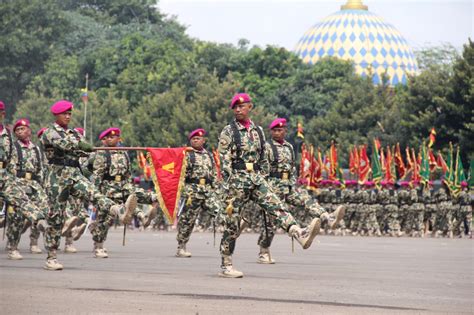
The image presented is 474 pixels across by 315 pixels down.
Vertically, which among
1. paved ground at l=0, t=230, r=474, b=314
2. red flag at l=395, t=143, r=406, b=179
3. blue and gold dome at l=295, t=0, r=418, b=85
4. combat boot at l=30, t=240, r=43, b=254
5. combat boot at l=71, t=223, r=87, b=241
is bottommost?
paved ground at l=0, t=230, r=474, b=314

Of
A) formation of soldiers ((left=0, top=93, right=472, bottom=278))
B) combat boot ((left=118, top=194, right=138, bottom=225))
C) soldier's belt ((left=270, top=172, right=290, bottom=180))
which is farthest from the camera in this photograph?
soldier's belt ((left=270, top=172, right=290, bottom=180))

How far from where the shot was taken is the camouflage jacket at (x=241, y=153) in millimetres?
15195

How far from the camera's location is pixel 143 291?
13148 mm

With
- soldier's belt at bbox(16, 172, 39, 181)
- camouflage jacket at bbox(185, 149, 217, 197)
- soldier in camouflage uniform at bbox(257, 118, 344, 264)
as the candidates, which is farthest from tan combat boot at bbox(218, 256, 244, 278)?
soldier's belt at bbox(16, 172, 39, 181)

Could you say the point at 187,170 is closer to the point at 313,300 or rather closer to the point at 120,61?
the point at 313,300

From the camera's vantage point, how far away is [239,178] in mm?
15250

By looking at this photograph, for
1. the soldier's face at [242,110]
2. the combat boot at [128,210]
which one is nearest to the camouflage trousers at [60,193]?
the combat boot at [128,210]

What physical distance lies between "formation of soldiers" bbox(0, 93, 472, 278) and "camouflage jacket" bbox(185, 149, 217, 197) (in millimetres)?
16

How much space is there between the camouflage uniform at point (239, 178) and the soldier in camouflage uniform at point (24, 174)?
452 cm

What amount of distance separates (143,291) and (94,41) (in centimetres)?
7070

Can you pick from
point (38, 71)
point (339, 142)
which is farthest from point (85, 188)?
point (38, 71)

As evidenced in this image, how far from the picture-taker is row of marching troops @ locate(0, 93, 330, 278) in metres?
15.2

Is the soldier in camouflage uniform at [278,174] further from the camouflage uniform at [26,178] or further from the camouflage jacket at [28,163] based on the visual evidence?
the camouflage jacket at [28,163]

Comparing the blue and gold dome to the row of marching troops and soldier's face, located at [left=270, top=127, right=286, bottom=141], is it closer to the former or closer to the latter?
the row of marching troops
